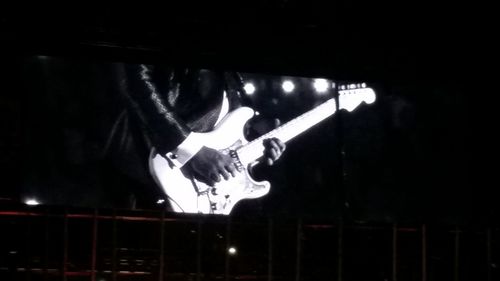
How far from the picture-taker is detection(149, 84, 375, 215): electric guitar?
4.41 meters

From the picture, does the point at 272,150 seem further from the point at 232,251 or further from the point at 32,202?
the point at 32,202

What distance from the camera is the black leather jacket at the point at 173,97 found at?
4.42 metres

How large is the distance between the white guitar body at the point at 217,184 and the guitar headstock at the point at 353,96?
21.7 inches

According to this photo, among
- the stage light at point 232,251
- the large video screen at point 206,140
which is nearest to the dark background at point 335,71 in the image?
the large video screen at point 206,140

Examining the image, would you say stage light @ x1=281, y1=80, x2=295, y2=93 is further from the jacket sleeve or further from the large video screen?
the jacket sleeve

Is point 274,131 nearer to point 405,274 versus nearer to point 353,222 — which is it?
point 353,222

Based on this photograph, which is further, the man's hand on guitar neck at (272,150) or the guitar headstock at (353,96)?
the guitar headstock at (353,96)

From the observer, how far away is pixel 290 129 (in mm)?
4543

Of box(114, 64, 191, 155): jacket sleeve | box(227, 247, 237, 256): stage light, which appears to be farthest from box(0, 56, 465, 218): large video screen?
box(227, 247, 237, 256): stage light

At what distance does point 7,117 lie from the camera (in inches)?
172

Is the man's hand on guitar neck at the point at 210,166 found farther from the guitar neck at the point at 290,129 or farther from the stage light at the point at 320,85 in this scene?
the stage light at the point at 320,85

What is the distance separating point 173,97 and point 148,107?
0.51ft

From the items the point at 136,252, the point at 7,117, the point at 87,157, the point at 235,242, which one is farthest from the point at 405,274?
the point at 7,117

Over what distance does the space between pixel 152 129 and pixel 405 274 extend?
183 centimetres
